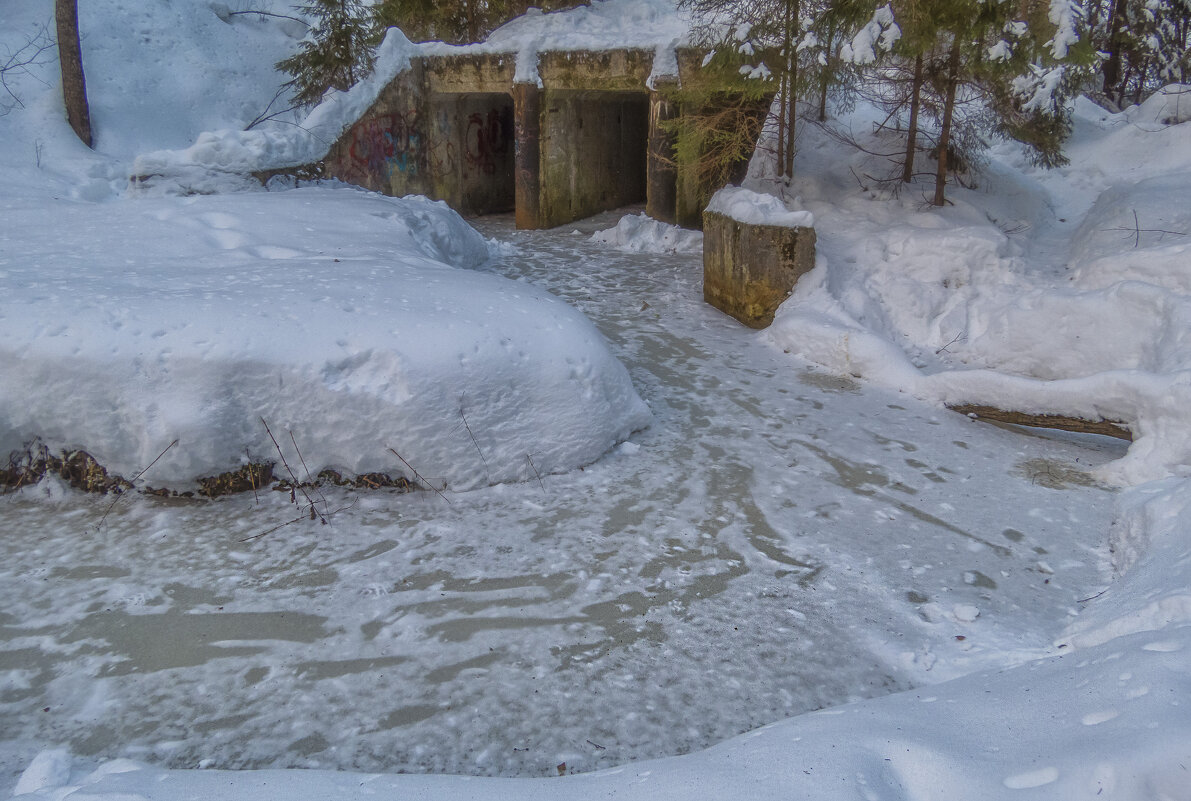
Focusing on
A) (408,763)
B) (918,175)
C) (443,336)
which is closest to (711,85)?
(918,175)

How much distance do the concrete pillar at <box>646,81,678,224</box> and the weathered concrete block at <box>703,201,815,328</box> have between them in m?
3.91

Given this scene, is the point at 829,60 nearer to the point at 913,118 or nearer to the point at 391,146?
the point at 913,118

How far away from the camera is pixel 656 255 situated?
11.9m

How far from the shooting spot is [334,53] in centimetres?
1519

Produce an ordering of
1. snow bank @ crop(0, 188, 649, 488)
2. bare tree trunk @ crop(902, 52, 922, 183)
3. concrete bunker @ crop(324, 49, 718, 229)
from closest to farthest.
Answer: snow bank @ crop(0, 188, 649, 488)
bare tree trunk @ crop(902, 52, 922, 183)
concrete bunker @ crop(324, 49, 718, 229)

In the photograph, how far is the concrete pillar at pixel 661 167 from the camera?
481 inches

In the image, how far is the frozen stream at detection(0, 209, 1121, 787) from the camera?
3.14m

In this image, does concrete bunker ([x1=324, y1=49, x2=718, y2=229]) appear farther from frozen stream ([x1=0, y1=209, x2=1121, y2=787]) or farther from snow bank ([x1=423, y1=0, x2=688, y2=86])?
frozen stream ([x1=0, y1=209, x2=1121, y2=787])

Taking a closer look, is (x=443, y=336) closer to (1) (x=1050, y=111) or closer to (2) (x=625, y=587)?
(2) (x=625, y=587)

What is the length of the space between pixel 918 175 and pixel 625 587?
7.74m

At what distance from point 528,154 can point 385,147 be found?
2.25m

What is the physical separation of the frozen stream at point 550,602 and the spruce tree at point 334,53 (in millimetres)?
12291

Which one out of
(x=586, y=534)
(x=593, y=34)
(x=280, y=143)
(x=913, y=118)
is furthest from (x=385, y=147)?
(x=586, y=534)

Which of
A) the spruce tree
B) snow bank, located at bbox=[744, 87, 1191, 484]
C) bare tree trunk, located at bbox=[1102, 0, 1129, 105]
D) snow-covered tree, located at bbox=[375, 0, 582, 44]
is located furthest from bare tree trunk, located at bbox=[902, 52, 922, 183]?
the spruce tree
